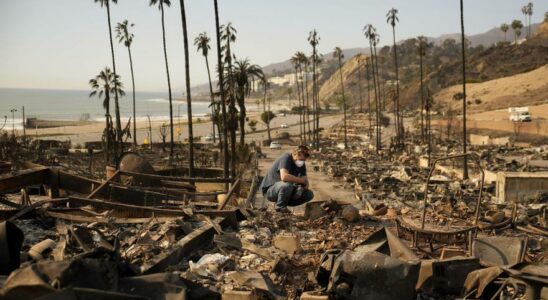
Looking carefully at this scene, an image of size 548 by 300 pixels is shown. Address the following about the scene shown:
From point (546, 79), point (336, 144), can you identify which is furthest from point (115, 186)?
point (546, 79)

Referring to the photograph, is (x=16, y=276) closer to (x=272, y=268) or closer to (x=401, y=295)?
(x=272, y=268)

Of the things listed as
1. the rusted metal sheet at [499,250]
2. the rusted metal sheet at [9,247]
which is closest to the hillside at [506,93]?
the rusted metal sheet at [499,250]

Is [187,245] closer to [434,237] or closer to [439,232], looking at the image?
[439,232]

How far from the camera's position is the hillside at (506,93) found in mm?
79625

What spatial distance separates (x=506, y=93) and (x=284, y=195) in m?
86.9

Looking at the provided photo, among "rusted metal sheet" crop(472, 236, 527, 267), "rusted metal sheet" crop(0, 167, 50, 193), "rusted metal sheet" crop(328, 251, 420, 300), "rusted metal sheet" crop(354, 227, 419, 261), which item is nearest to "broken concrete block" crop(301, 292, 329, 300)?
"rusted metal sheet" crop(328, 251, 420, 300)

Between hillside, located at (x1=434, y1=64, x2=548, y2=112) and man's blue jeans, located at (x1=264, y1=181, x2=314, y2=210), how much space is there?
7504cm

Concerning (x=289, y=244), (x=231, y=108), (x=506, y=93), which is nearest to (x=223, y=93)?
(x=231, y=108)

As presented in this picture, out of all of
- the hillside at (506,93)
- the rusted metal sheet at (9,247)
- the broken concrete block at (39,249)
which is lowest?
the broken concrete block at (39,249)

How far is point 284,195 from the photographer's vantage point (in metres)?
9.59

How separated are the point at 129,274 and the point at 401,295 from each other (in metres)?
2.89

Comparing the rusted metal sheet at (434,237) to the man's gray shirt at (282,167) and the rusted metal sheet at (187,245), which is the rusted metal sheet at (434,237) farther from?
the rusted metal sheet at (187,245)

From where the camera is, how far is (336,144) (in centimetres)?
6059

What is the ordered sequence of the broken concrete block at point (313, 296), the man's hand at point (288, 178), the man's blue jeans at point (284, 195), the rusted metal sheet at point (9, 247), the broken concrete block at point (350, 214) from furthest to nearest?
1. the man's blue jeans at point (284, 195)
2. the man's hand at point (288, 178)
3. the broken concrete block at point (350, 214)
4. the rusted metal sheet at point (9, 247)
5. the broken concrete block at point (313, 296)
